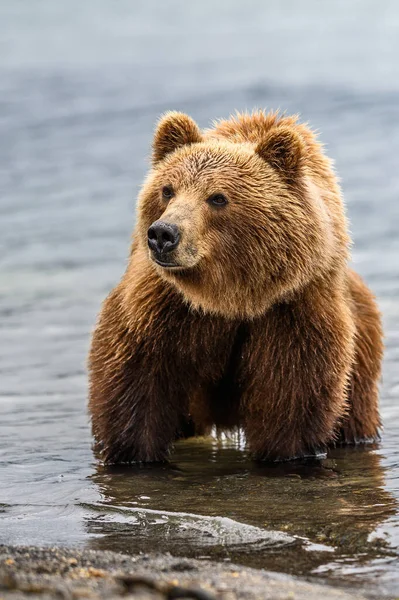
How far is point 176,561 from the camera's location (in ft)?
18.0

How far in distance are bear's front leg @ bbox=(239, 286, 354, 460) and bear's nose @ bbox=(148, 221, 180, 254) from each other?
1.04 metres

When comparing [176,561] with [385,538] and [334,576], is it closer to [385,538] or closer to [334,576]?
[334,576]

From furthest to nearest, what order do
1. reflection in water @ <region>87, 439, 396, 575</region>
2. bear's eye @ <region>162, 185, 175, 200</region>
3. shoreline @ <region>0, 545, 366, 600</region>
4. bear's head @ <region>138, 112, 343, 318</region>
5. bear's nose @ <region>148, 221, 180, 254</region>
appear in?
bear's eye @ <region>162, 185, 175, 200</region>
bear's head @ <region>138, 112, 343, 318</region>
bear's nose @ <region>148, 221, 180, 254</region>
reflection in water @ <region>87, 439, 396, 575</region>
shoreline @ <region>0, 545, 366, 600</region>

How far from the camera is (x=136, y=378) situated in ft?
26.1

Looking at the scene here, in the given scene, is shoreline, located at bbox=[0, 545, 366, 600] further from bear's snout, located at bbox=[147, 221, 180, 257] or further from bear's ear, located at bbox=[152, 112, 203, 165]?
bear's ear, located at bbox=[152, 112, 203, 165]

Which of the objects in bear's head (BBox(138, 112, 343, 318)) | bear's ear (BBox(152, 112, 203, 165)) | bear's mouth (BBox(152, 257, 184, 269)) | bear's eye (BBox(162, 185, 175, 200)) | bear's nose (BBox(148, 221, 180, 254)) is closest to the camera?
bear's nose (BBox(148, 221, 180, 254))

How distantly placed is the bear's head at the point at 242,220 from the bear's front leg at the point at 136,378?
1.25ft

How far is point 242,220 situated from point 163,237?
1.98ft

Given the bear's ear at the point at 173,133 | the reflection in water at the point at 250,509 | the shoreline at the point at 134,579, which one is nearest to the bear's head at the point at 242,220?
the bear's ear at the point at 173,133

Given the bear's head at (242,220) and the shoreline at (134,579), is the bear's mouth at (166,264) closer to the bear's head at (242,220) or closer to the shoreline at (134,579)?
the bear's head at (242,220)

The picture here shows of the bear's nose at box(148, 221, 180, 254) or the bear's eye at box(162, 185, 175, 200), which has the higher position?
the bear's eye at box(162, 185, 175, 200)

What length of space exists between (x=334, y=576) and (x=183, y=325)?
2.52 metres

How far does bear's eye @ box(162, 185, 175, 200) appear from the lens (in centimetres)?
739

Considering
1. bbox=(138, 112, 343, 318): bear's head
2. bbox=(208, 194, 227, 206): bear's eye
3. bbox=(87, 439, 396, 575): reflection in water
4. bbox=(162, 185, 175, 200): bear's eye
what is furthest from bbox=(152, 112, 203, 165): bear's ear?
bbox=(87, 439, 396, 575): reflection in water
